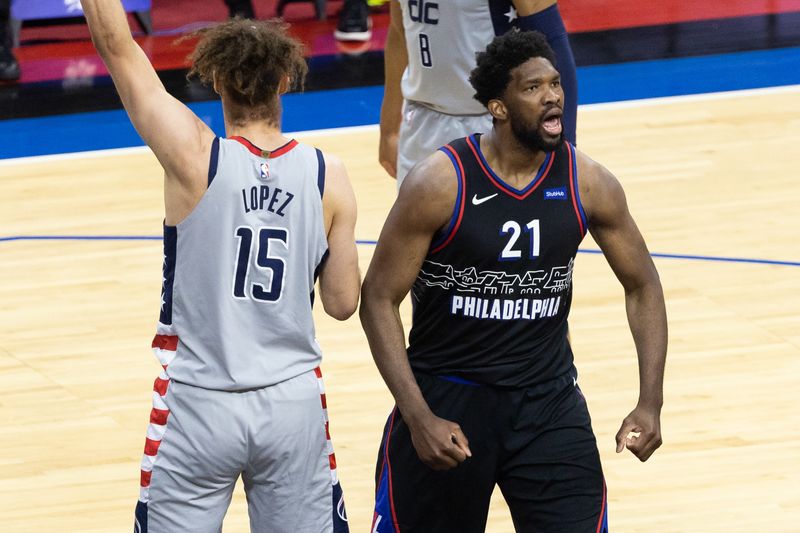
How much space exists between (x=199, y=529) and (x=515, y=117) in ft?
3.78

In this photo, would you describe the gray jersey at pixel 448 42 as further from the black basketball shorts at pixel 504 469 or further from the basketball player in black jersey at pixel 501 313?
the black basketball shorts at pixel 504 469

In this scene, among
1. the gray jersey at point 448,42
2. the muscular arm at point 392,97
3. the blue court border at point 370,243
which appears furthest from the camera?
the blue court border at point 370,243

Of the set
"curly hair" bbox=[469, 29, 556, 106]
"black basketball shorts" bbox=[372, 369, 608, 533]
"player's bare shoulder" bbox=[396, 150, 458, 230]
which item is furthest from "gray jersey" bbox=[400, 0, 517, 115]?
"black basketball shorts" bbox=[372, 369, 608, 533]

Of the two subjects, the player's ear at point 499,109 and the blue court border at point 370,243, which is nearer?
the player's ear at point 499,109

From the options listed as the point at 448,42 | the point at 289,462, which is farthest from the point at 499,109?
the point at 448,42

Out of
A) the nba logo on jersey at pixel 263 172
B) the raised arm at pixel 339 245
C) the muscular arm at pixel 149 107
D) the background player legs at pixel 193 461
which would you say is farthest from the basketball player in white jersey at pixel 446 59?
the background player legs at pixel 193 461

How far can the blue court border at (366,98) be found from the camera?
9.30 m

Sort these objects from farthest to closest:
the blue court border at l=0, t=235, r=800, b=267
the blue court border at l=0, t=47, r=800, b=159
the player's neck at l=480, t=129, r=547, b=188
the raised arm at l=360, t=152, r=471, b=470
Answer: the blue court border at l=0, t=47, r=800, b=159, the blue court border at l=0, t=235, r=800, b=267, the player's neck at l=480, t=129, r=547, b=188, the raised arm at l=360, t=152, r=471, b=470

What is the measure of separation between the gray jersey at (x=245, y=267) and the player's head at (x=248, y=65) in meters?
0.08

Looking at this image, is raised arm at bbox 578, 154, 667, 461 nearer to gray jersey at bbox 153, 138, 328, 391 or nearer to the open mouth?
the open mouth

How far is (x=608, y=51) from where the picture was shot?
36.3 ft

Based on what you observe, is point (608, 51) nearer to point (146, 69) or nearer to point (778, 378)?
point (778, 378)

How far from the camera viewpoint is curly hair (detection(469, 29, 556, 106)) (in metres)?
3.52

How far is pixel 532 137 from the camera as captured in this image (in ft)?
11.4
